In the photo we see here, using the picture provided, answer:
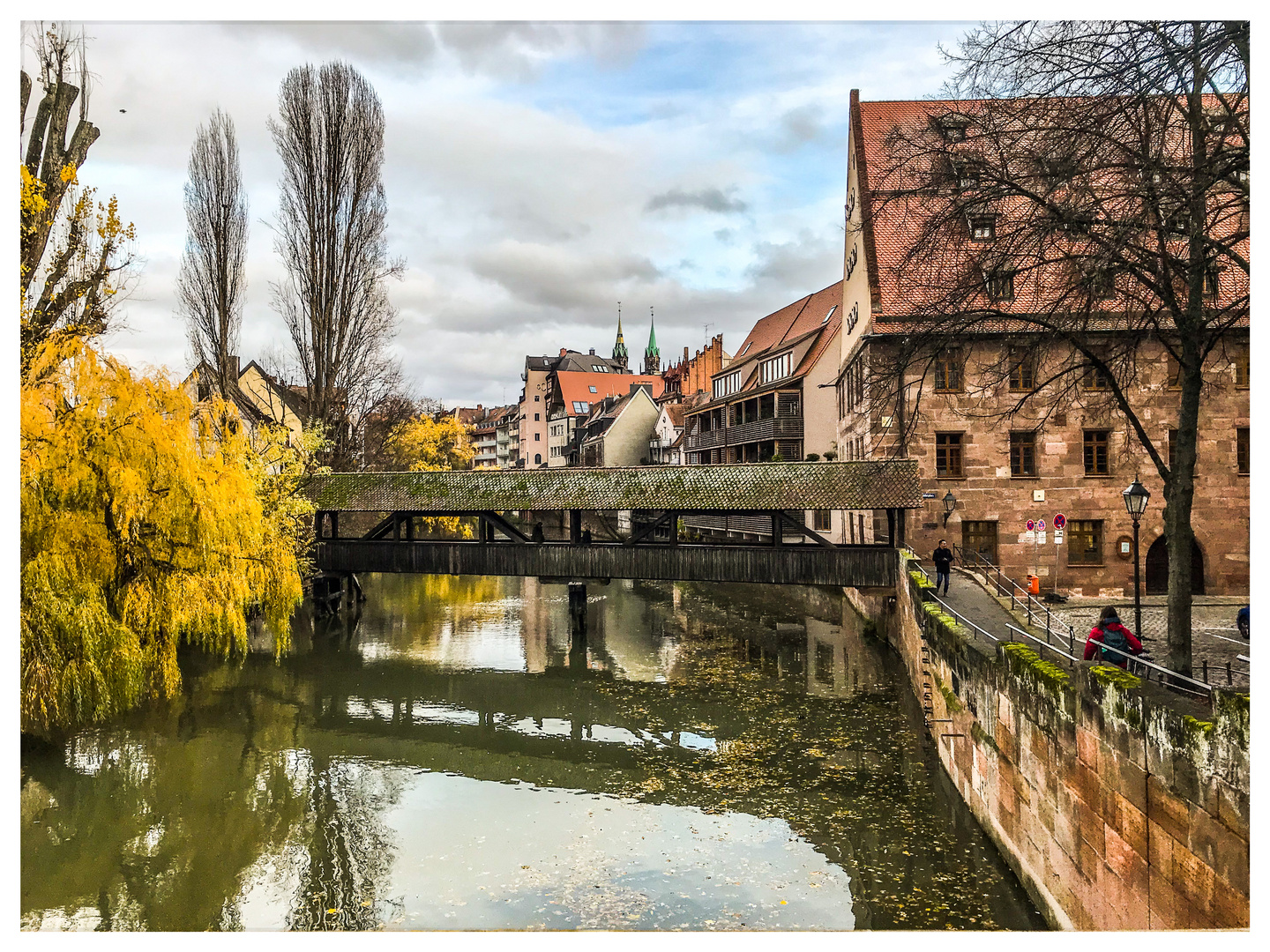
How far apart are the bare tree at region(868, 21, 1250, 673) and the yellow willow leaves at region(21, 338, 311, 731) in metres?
8.40

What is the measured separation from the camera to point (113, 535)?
376 inches

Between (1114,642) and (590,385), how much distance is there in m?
66.3

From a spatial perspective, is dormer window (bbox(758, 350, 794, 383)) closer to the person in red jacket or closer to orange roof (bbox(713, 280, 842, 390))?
orange roof (bbox(713, 280, 842, 390))

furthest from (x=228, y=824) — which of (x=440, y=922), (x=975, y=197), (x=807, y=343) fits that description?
(x=807, y=343)

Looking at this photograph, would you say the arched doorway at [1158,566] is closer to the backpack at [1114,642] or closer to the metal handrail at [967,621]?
the metal handrail at [967,621]

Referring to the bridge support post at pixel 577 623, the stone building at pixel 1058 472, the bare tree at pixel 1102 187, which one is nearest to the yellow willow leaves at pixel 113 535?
the bridge support post at pixel 577 623

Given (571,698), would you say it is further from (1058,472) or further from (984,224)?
(1058,472)

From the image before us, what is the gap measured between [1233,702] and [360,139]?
22566 mm

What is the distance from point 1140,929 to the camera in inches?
198

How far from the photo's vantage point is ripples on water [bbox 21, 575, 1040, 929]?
692 centimetres

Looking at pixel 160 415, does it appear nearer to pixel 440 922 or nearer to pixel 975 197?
pixel 440 922

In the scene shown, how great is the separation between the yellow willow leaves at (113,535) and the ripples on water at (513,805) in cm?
150

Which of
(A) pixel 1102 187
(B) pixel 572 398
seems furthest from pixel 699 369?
(A) pixel 1102 187

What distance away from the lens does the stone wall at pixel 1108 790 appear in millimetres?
4285
